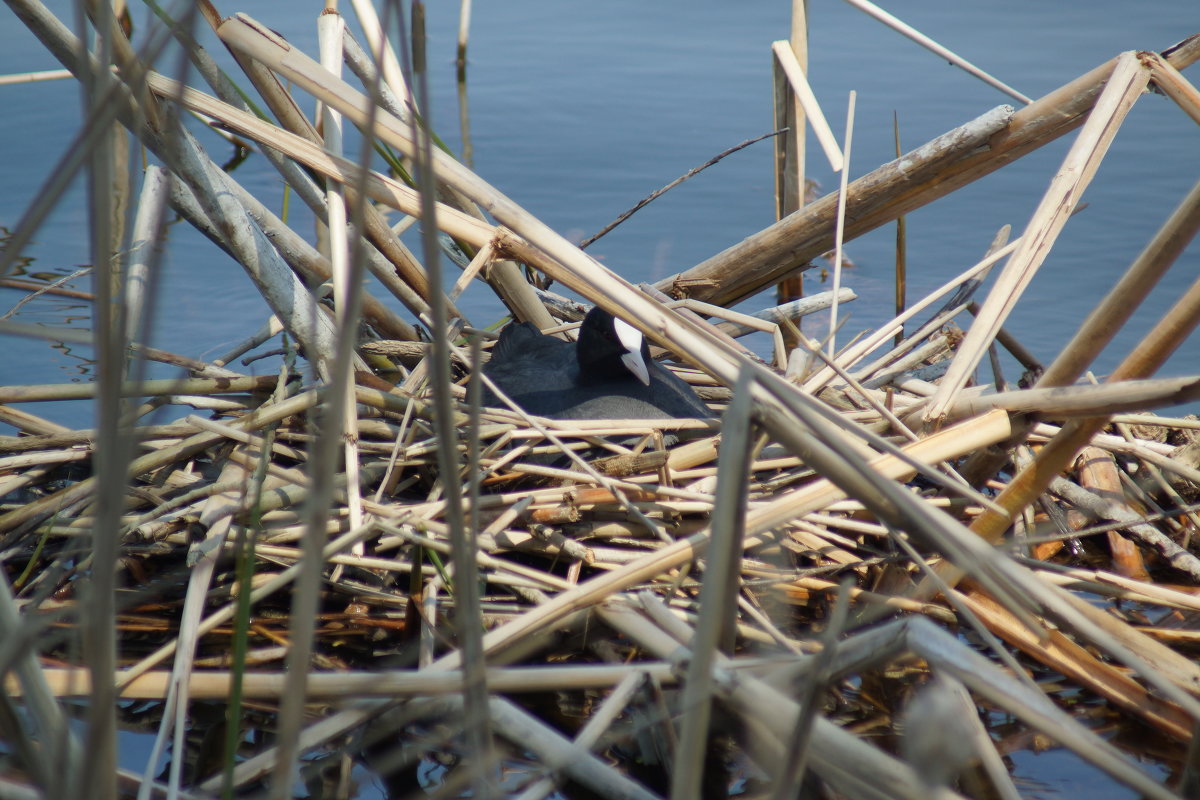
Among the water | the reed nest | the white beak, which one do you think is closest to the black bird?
the white beak

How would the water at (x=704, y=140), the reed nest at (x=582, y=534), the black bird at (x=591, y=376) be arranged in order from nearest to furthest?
1. the reed nest at (x=582, y=534)
2. the black bird at (x=591, y=376)
3. the water at (x=704, y=140)

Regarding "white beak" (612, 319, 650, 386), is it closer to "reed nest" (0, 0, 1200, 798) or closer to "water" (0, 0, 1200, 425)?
"reed nest" (0, 0, 1200, 798)

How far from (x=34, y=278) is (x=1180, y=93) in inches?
147

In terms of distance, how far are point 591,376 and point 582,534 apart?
2.47ft

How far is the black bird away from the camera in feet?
8.50

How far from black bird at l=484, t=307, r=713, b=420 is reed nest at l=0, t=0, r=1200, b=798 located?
0.16 metres

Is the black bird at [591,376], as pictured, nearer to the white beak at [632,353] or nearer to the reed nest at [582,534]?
the white beak at [632,353]

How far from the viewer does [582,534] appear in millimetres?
2033

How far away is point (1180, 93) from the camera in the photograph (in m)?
1.84

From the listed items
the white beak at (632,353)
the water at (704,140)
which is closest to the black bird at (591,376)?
the white beak at (632,353)

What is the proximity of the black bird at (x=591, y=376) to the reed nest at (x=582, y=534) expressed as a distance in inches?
6.1

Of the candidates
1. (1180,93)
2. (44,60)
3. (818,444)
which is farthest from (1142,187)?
(44,60)

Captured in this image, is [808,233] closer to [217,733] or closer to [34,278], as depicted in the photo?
[217,733]

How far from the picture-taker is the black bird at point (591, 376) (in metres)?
2.59
